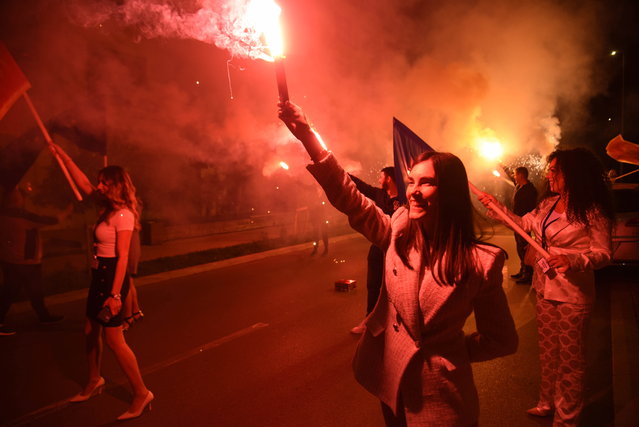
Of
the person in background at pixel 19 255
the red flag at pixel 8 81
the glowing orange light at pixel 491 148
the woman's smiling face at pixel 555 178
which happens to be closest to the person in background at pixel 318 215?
the glowing orange light at pixel 491 148

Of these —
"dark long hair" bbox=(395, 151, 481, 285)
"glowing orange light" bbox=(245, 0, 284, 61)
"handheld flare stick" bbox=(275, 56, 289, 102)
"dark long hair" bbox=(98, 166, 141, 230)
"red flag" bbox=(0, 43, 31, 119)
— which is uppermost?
"red flag" bbox=(0, 43, 31, 119)

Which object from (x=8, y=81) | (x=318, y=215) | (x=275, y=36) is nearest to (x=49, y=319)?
(x=8, y=81)

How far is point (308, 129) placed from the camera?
144 cm

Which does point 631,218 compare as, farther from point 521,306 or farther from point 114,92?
point 114,92

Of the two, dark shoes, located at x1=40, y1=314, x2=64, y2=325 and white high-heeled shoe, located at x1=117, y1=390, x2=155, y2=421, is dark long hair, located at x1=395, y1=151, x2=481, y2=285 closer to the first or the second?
white high-heeled shoe, located at x1=117, y1=390, x2=155, y2=421

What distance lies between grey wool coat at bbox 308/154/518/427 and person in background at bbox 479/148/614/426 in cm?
113

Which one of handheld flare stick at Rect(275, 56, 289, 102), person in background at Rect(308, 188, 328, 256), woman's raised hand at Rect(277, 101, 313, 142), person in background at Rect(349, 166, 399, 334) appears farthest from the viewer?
person in background at Rect(308, 188, 328, 256)

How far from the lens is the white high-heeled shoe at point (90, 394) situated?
346cm

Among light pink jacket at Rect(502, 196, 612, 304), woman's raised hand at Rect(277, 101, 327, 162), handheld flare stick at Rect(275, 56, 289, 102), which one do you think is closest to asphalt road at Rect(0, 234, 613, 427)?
light pink jacket at Rect(502, 196, 612, 304)

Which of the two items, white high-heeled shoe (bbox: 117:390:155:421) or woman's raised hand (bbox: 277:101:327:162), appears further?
white high-heeled shoe (bbox: 117:390:155:421)

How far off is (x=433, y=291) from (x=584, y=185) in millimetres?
1793

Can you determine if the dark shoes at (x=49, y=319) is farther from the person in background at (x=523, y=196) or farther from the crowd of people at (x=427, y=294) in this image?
the person in background at (x=523, y=196)

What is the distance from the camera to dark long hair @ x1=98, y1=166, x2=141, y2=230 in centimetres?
329

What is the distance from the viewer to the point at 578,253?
8.24 ft
